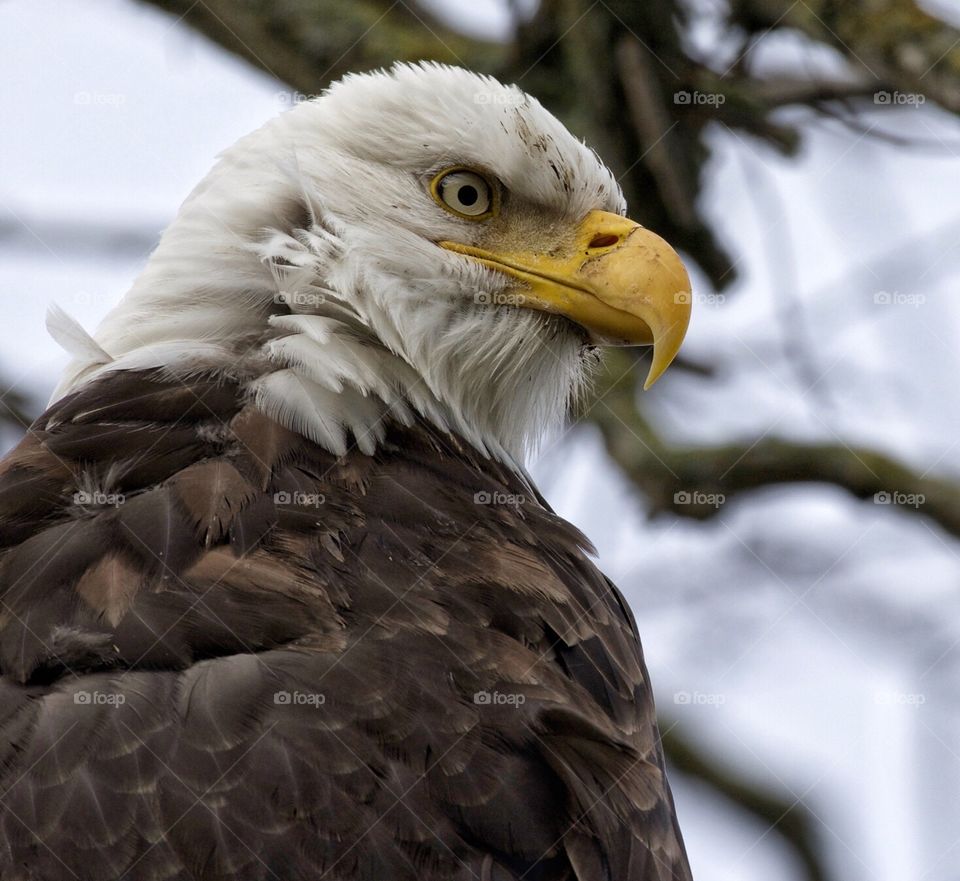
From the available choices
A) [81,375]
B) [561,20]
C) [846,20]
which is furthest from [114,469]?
[846,20]

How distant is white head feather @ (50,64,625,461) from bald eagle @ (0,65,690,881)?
0.03 feet

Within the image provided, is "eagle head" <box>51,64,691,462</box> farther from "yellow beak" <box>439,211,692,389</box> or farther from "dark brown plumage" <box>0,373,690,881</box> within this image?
"dark brown plumage" <box>0,373,690,881</box>

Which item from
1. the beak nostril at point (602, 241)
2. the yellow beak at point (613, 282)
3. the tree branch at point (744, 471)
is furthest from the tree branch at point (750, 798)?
the beak nostril at point (602, 241)

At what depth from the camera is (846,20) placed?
684 cm

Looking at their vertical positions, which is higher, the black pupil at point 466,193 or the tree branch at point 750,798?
the black pupil at point 466,193

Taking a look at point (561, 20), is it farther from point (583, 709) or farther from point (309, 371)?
point (583, 709)

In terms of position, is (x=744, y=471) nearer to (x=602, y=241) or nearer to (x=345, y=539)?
(x=602, y=241)

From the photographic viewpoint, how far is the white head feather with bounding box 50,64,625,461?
4.65m

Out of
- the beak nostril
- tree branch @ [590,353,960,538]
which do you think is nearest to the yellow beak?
the beak nostril

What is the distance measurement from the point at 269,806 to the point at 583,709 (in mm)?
946

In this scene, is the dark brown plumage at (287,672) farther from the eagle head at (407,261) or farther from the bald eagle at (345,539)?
the eagle head at (407,261)

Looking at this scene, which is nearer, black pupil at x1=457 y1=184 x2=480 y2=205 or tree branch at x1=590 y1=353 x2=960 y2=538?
black pupil at x1=457 y1=184 x2=480 y2=205

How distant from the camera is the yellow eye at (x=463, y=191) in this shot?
499 cm

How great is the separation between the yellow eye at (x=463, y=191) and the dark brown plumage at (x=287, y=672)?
2.96 feet
